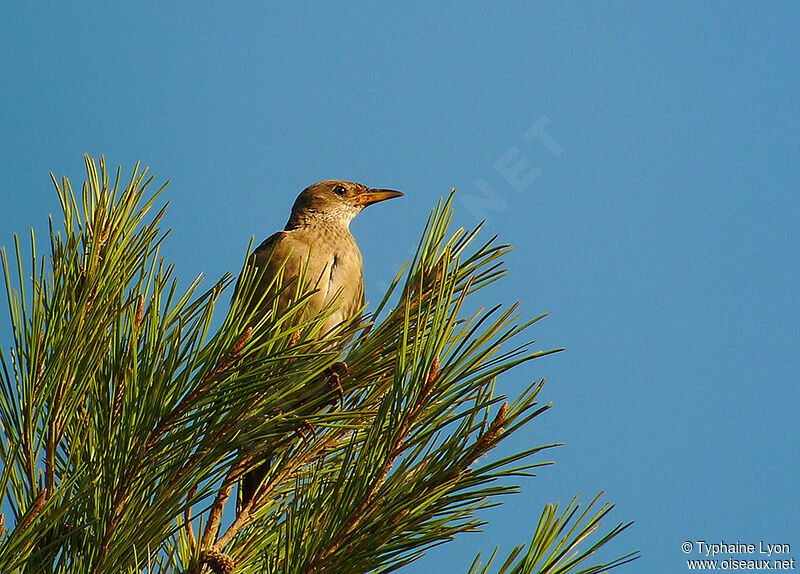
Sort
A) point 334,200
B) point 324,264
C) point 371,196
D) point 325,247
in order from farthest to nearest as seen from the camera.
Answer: point 371,196 → point 334,200 → point 325,247 → point 324,264

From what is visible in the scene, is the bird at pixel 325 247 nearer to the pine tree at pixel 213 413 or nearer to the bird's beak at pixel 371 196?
the bird's beak at pixel 371 196

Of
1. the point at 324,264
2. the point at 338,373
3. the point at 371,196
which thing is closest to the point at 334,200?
the point at 371,196

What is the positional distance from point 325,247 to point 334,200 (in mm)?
964

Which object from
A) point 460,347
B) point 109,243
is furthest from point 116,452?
point 460,347

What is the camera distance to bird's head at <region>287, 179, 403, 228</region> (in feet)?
18.3

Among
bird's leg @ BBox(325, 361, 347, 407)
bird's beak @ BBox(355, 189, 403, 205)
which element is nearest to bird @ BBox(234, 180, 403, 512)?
bird's beak @ BBox(355, 189, 403, 205)

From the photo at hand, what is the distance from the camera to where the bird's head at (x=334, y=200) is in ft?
18.3

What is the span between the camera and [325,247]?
189 inches

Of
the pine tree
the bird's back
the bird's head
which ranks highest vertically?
the bird's head

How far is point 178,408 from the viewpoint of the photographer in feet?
6.11

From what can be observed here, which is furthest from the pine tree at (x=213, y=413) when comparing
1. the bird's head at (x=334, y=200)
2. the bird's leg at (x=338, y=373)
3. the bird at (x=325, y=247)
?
the bird's head at (x=334, y=200)

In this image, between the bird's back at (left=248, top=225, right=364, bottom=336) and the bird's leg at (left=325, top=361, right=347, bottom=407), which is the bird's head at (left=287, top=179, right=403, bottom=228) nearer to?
the bird's back at (left=248, top=225, right=364, bottom=336)

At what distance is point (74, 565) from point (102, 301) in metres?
0.59

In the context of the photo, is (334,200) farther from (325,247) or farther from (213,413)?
(213,413)
